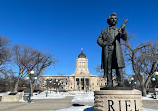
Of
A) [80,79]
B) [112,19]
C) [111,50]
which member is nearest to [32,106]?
[111,50]

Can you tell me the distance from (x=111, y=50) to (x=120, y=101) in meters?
2.00

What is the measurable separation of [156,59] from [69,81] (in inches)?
3257

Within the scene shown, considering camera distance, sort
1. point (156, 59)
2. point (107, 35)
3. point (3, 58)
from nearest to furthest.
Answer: point (107, 35) → point (156, 59) → point (3, 58)

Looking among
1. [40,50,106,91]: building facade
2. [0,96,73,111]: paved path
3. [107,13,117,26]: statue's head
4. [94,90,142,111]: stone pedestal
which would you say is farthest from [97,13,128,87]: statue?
[40,50,106,91]: building facade

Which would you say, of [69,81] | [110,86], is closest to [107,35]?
[110,86]

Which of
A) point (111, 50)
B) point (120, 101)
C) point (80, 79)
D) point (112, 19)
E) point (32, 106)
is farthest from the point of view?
point (80, 79)

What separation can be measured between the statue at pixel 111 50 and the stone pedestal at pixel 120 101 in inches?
24.4

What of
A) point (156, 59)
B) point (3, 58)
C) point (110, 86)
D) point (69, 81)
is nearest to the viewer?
point (110, 86)

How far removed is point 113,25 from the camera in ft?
18.7

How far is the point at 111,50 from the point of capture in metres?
5.43

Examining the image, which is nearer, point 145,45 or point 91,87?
point 145,45

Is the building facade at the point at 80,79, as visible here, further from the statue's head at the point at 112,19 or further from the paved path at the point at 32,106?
the statue's head at the point at 112,19

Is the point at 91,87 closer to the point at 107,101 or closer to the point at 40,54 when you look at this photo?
the point at 40,54

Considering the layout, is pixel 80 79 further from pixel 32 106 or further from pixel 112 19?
pixel 112 19
